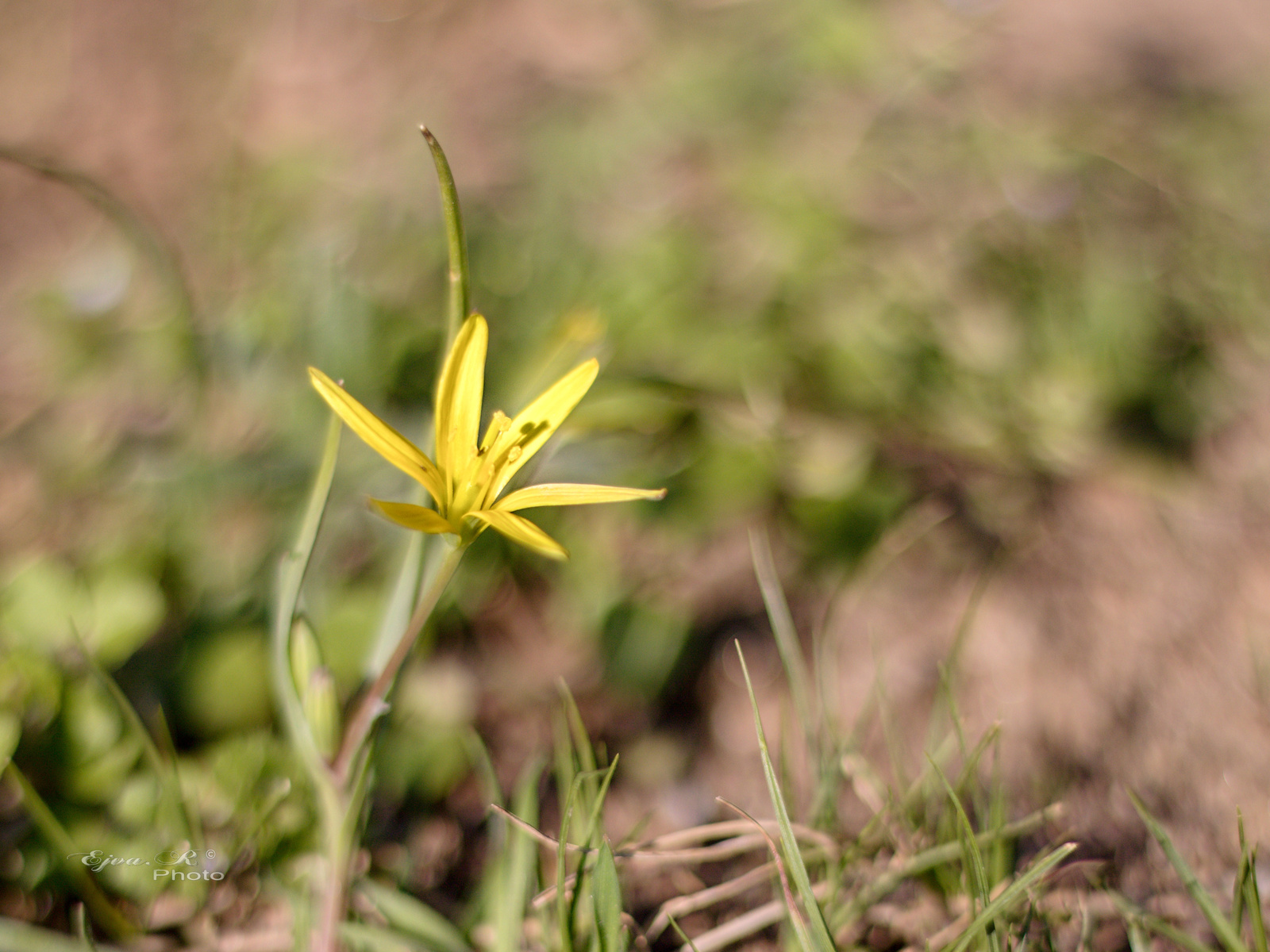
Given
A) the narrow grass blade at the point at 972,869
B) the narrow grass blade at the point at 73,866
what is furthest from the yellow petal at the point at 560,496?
the narrow grass blade at the point at 73,866

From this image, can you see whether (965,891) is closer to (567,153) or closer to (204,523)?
(204,523)

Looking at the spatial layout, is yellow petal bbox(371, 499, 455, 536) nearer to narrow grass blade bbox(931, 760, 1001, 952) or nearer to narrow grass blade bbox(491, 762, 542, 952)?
narrow grass blade bbox(491, 762, 542, 952)

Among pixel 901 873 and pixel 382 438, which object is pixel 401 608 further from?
pixel 901 873

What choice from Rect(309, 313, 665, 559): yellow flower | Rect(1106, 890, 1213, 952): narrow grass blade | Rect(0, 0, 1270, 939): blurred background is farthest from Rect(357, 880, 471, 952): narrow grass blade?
Rect(1106, 890, 1213, 952): narrow grass blade

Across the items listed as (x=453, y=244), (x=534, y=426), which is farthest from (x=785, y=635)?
(x=453, y=244)

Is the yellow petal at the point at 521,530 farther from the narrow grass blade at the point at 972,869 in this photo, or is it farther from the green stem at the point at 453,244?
the narrow grass blade at the point at 972,869
